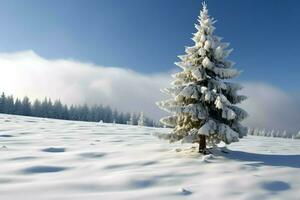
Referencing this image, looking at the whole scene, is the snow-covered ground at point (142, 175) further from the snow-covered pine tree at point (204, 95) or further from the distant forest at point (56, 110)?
the distant forest at point (56, 110)

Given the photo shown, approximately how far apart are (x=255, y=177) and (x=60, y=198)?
6.63 metres

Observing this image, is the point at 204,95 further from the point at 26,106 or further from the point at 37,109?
the point at 37,109

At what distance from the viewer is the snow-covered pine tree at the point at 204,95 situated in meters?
16.3

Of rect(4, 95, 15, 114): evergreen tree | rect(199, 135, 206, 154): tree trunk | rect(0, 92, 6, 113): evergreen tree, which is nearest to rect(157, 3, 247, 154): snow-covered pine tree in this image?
rect(199, 135, 206, 154): tree trunk

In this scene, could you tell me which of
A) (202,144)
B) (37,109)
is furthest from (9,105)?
(202,144)

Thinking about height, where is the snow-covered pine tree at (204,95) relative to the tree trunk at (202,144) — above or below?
above

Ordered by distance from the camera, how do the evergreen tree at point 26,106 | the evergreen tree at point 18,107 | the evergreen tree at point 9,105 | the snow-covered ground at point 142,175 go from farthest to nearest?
the evergreen tree at point 26,106
the evergreen tree at point 18,107
the evergreen tree at point 9,105
the snow-covered ground at point 142,175

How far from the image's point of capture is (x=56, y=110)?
118812 millimetres

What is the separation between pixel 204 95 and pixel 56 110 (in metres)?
108

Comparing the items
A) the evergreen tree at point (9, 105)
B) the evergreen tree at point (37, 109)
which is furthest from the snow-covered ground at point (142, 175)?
the evergreen tree at point (37, 109)

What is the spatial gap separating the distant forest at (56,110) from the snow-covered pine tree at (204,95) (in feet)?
304

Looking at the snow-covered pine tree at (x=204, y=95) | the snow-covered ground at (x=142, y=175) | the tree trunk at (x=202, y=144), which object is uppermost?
the snow-covered pine tree at (x=204, y=95)

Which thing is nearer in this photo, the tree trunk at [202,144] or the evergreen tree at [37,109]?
the tree trunk at [202,144]

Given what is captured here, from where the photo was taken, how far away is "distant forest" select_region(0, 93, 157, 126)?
104 m
